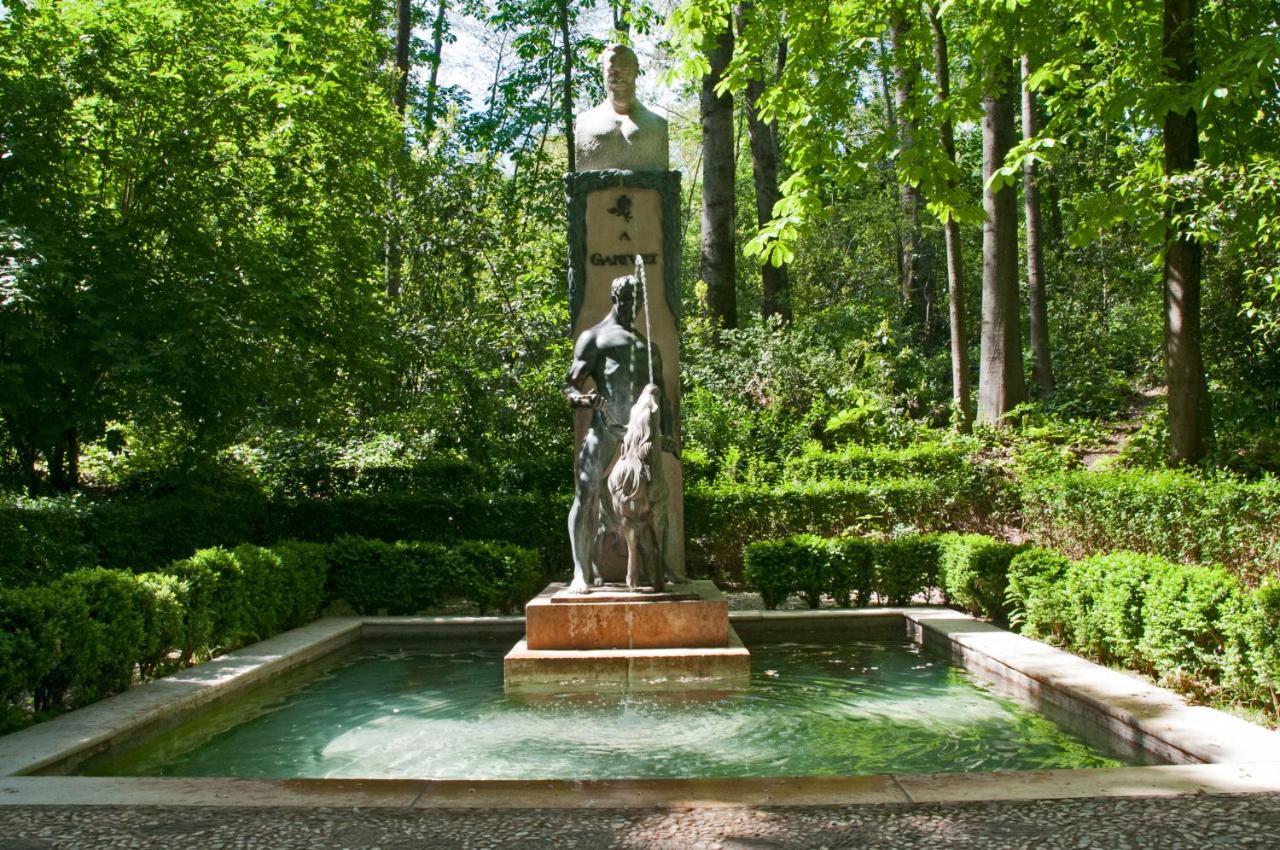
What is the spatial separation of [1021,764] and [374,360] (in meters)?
12.0

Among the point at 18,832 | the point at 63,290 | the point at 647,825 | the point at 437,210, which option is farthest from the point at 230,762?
the point at 437,210

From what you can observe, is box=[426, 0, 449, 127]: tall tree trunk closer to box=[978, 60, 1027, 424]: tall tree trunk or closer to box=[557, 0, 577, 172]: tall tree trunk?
box=[557, 0, 577, 172]: tall tree trunk

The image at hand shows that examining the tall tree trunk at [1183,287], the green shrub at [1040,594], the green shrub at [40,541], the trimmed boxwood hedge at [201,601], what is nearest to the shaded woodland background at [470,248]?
the tall tree trunk at [1183,287]

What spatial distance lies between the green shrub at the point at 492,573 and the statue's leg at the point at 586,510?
3.52m

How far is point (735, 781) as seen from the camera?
480 cm

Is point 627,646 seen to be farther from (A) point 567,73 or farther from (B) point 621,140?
(A) point 567,73

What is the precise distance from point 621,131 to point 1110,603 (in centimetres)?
614

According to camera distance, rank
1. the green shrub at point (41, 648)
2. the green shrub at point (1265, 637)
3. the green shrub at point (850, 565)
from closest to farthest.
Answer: the green shrub at point (1265, 637) → the green shrub at point (41, 648) → the green shrub at point (850, 565)

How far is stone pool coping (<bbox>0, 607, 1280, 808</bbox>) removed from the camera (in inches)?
180

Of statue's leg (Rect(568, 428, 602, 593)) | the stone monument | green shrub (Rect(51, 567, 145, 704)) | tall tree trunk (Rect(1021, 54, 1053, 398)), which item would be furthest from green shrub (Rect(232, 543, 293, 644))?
tall tree trunk (Rect(1021, 54, 1053, 398))

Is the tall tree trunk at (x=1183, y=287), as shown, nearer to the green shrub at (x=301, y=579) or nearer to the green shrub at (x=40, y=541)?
the green shrub at (x=301, y=579)

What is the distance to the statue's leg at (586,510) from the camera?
823 centimetres

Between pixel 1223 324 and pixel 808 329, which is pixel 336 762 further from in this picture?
pixel 808 329

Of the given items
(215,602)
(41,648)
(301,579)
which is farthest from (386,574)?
(41,648)
